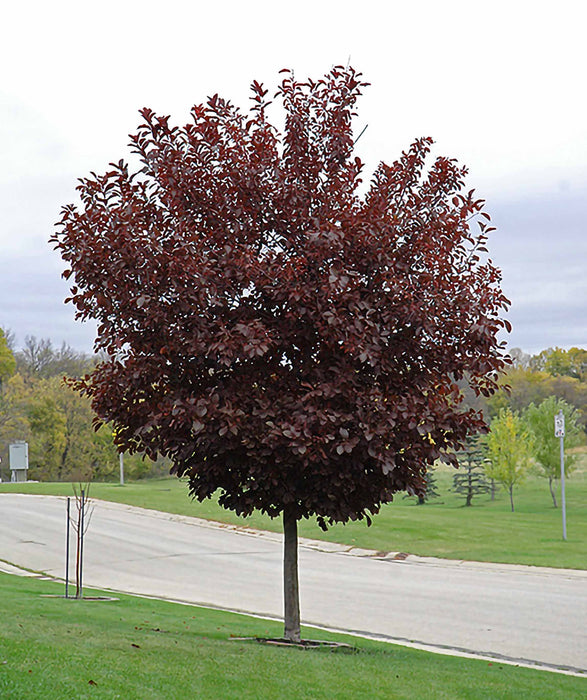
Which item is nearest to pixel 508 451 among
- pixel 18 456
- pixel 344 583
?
pixel 344 583

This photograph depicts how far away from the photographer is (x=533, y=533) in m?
26.0

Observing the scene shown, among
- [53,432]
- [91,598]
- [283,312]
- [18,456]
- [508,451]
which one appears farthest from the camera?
[53,432]

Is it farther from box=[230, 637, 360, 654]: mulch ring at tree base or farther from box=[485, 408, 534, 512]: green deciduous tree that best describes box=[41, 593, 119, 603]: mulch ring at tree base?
box=[485, 408, 534, 512]: green deciduous tree

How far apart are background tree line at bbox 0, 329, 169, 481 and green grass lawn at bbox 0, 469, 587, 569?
8846mm

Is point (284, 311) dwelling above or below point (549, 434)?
above

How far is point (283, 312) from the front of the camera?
784 centimetres

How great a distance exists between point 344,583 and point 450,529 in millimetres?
10436

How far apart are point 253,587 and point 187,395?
992cm

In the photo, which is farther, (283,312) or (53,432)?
(53,432)

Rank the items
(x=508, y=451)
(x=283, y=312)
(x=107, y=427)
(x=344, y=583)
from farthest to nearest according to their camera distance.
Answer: (x=107, y=427)
(x=508, y=451)
(x=344, y=583)
(x=283, y=312)

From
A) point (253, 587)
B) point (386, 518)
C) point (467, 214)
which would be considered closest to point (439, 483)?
point (386, 518)

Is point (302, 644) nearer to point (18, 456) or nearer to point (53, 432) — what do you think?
point (18, 456)

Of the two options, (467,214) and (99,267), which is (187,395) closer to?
(99,267)

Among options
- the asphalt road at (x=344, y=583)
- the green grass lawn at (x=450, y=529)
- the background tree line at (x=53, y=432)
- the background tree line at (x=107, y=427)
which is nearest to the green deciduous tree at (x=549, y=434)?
the background tree line at (x=107, y=427)
